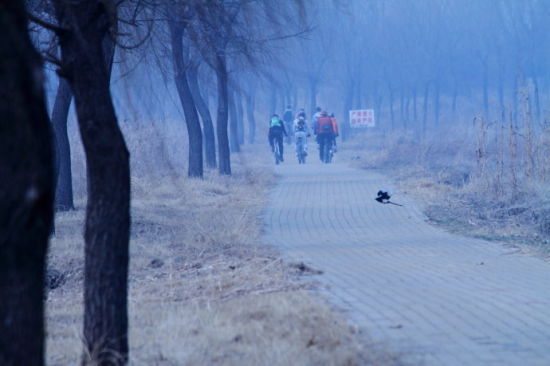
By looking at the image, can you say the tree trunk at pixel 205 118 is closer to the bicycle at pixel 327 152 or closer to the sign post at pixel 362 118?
the bicycle at pixel 327 152

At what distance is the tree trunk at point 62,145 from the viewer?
1438 centimetres

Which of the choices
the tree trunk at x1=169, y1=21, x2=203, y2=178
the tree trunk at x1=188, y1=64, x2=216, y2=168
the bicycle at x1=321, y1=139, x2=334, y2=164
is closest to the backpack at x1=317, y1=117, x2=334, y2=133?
the bicycle at x1=321, y1=139, x2=334, y2=164

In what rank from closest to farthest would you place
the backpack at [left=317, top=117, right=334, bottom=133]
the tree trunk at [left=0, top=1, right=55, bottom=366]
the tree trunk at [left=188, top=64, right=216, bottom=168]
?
the tree trunk at [left=0, top=1, right=55, bottom=366]
the tree trunk at [left=188, top=64, right=216, bottom=168]
the backpack at [left=317, top=117, right=334, bottom=133]

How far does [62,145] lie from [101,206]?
989 centimetres

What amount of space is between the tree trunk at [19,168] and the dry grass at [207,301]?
84.3 inches

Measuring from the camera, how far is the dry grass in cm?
573

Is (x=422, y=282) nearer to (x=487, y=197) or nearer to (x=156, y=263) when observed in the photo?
(x=156, y=263)

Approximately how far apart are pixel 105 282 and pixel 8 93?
6.60 ft

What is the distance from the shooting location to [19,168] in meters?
3.38

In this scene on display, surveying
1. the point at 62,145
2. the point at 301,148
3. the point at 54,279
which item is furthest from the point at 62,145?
the point at 301,148

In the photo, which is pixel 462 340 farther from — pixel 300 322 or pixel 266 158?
pixel 266 158

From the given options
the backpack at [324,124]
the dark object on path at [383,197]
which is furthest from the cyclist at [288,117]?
the dark object on path at [383,197]

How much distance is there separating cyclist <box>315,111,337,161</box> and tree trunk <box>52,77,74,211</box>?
15353 mm

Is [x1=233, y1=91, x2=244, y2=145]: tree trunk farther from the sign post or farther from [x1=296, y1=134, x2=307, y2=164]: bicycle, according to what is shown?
[x1=296, y1=134, x2=307, y2=164]: bicycle
